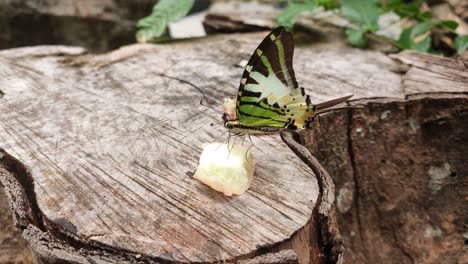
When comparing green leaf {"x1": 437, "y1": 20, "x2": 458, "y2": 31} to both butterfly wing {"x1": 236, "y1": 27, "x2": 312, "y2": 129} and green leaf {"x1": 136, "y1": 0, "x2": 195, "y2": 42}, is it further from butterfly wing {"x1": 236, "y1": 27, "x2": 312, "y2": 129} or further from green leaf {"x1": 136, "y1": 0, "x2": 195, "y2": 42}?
butterfly wing {"x1": 236, "y1": 27, "x2": 312, "y2": 129}

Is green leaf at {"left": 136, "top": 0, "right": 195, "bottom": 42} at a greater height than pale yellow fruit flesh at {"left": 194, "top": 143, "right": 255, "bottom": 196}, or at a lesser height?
lesser

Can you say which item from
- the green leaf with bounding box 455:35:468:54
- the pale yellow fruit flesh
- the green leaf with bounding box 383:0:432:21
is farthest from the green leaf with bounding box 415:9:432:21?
the pale yellow fruit flesh

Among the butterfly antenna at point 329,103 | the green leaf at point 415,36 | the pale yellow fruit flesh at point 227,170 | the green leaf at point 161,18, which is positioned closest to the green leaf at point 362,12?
the green leaf at point 415,36

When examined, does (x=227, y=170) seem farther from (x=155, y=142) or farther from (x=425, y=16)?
(x=425, y=16)

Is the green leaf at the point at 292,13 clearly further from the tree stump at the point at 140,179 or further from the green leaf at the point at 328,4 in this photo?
the tree stump at the point at 140,179

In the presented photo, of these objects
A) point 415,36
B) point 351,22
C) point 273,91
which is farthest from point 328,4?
point 273,91

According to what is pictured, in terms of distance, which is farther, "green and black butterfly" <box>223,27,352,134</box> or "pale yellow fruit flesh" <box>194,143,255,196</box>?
"green and black butterfly" <box>223,27,352,134</box>

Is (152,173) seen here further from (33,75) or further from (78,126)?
(33,75)
